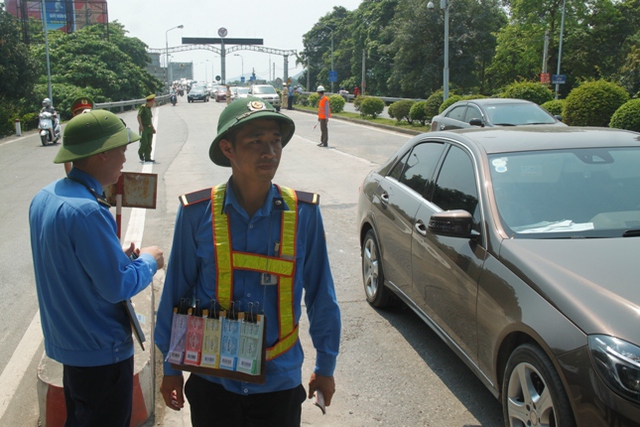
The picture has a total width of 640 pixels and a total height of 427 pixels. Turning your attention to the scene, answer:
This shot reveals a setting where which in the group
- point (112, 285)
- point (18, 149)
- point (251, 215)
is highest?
point (251, 215)

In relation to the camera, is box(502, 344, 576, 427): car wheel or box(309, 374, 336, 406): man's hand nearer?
box(309, 374, 336, 406): man's hand

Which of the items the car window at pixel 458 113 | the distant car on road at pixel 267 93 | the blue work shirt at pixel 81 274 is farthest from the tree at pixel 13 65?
the blue work shirt at pixel 81 274

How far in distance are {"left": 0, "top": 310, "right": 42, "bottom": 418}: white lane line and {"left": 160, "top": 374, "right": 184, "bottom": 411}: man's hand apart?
6.96 ft

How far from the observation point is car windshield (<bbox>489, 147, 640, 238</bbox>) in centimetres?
370

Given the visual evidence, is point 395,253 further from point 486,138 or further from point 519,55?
point 519,55

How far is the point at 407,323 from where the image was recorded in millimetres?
5422

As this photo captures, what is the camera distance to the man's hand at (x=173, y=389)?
2455 mm

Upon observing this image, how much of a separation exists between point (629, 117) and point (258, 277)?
1549cm

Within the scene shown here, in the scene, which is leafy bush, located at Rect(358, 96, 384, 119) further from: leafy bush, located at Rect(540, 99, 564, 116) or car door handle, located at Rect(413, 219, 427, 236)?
car door handle, located at Rect(413, 219, 427, 236)

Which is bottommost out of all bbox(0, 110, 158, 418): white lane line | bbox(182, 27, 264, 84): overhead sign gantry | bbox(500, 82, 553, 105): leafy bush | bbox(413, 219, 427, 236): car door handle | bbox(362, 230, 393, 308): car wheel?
bbox(0, 110, 158, 418): white lane line

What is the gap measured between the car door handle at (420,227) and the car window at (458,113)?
10806mm

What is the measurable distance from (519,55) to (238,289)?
5686 centimetres

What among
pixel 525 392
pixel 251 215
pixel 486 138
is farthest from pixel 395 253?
pixel 251 215

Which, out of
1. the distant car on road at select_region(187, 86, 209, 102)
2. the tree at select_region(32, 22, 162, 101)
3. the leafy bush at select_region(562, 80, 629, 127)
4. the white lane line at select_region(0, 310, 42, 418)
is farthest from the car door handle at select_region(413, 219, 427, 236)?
the distant car on road at select_region(187, 86, 209, 102)
